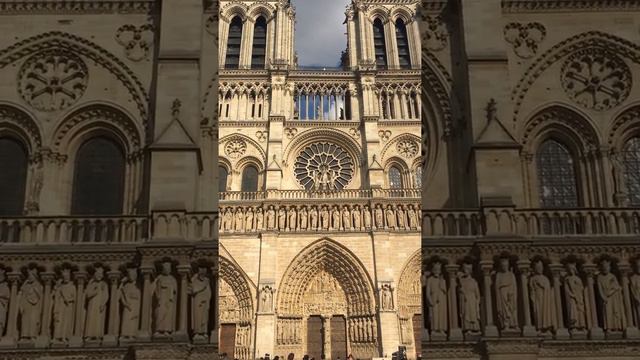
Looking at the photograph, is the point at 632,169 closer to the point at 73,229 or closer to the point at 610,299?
the point at 610,299

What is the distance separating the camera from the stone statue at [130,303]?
40.0 ft

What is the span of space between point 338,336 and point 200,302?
16.9 m

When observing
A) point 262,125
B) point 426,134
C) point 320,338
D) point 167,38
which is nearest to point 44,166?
point 167,38

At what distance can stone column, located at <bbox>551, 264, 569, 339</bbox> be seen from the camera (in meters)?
12.2

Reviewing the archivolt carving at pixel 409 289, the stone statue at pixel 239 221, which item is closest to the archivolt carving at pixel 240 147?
the stone statue at pixel 239 221

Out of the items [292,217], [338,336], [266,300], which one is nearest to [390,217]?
[292,217]

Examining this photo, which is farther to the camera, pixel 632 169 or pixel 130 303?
pixel 632 169

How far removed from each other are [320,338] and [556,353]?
17.0 metres

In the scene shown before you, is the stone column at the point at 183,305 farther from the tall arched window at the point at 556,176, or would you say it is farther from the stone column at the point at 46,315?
the tall arched window at the point at 556,176

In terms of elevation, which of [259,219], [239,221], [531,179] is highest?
[259,219]

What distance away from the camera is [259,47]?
34625mm

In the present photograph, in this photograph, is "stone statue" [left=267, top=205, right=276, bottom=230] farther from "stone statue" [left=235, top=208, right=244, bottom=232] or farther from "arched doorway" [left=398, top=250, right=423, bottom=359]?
"arched doorway" [left=398, top=250, right=423, bottom=359]

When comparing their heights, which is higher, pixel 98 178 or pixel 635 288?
pixel 98 178

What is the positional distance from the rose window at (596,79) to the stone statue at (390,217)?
1534 centimetres
